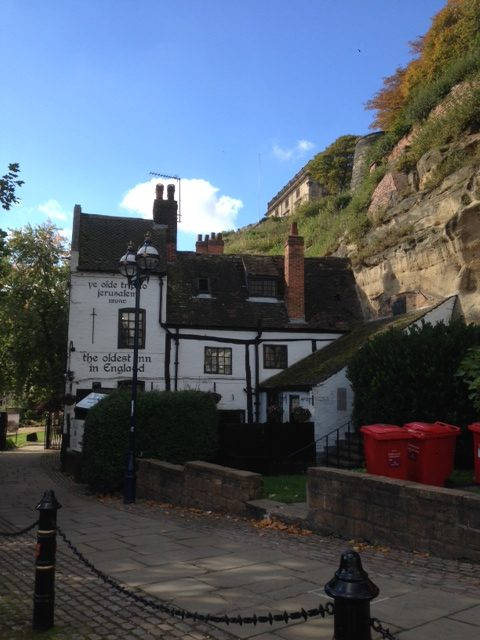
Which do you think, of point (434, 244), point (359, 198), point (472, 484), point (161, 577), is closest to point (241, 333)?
point (434, 244)

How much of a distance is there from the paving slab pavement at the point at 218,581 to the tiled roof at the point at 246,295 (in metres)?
14.7

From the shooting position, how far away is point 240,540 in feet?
26.5

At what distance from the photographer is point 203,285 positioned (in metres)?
25.7

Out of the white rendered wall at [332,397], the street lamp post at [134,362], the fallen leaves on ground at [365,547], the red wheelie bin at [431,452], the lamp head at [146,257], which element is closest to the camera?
the fallen leaves on ground at [365,547]

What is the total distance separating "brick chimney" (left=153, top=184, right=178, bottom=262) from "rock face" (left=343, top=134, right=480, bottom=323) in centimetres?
928

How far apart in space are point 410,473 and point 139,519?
5285 mm

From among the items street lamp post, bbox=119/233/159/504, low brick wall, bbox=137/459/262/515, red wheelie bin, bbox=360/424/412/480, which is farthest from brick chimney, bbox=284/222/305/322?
red wheelie bin, bbox=360/424/412/480

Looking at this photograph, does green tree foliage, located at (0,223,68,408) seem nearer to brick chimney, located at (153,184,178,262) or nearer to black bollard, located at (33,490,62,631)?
brick chimney, located at (153,184,178,262)

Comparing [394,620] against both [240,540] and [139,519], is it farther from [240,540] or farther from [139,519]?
[139,519]

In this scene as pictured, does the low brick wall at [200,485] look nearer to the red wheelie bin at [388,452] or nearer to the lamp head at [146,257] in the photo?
the red wheelie bin at [388,452]

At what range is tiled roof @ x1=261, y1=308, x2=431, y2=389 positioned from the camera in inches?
790

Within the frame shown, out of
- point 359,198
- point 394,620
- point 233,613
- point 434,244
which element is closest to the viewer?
point 394,620

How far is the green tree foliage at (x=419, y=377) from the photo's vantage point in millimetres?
14445

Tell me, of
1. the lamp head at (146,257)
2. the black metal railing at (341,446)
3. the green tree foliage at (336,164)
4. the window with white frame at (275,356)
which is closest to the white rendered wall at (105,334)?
the window with white frame at (275,356)
